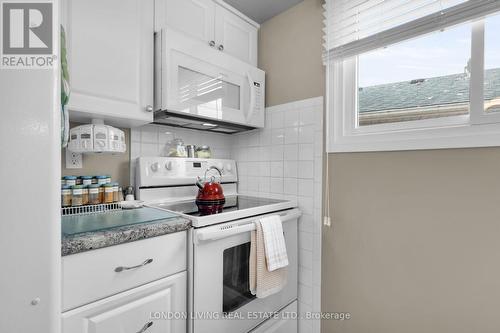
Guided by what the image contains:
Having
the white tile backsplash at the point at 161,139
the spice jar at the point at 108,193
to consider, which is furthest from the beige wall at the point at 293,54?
the spice jar at the point at 108,193

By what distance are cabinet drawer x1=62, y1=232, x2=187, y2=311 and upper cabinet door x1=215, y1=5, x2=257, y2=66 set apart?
48.6 inches

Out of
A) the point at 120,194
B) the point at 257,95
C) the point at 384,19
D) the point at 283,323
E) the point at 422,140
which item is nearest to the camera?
the point at 422,140

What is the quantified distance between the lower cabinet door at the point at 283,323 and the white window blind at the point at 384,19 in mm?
1530

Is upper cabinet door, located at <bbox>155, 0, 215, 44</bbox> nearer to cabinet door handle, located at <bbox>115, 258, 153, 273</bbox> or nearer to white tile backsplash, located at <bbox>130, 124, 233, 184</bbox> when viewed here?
white tile backsplash, located at <bbox>130, 124, 233, 184</bbox>

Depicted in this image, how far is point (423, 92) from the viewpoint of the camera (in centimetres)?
128

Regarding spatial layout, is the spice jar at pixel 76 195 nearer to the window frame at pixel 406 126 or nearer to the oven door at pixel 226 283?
the oven door at pixel 226 283

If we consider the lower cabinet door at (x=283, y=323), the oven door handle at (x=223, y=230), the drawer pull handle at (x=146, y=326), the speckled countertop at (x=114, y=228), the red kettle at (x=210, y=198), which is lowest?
the lower cabinet door at (x=283, y=323)

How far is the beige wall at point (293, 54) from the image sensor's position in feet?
5.29

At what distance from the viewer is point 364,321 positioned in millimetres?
1393

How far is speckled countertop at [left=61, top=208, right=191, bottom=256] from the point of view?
83cm

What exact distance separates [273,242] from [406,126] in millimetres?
892

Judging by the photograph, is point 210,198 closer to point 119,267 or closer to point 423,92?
point 119,267

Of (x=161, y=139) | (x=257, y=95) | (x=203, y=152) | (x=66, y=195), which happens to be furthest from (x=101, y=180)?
(x=257, y=95)

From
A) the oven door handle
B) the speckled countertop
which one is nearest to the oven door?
the oven door handle
